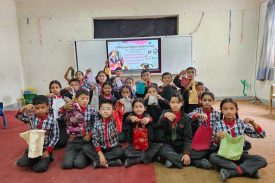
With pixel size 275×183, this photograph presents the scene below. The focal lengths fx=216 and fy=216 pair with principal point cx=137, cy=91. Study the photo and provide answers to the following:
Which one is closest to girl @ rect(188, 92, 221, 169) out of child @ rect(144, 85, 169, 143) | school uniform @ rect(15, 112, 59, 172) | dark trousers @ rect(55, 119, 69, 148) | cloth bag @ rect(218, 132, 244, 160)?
cloth bag @ rect(218, 132, 244, 160)

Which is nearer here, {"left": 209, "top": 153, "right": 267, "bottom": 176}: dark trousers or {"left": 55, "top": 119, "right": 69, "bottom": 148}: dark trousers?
{"left": 209, "top": 153, "right": 267, "bottom": 176}: dark trousers

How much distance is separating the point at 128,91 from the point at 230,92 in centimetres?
380

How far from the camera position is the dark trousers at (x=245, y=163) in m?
1.90

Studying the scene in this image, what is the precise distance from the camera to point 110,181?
1902mm

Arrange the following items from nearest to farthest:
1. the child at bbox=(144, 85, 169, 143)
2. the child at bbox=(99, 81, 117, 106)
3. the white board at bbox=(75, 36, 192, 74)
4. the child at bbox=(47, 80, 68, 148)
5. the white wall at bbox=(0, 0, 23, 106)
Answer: the child at bbox=(47, 80, 68, 148)
the child at bbox=(144, 85, 169, 143)
the child at bbox=(99, 81, 117, 106)
the white wall at bbox=(0, 0, 23, 106)
the white board at bbox=(75, 36, 192, 74)

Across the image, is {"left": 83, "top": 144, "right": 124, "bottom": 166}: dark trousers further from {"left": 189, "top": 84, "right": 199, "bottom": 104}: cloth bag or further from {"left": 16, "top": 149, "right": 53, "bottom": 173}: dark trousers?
{"left": 189, "top": 84, "right": 199, "bottom": 104}: cloth bag

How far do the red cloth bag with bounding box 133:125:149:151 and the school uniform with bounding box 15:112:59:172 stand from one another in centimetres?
83

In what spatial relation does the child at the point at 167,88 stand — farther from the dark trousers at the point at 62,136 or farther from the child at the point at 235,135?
the dark trousers at the point at 62,136

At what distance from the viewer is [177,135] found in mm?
2297

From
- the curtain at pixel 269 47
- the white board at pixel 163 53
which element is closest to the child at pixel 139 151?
the white board at pixel 163 53

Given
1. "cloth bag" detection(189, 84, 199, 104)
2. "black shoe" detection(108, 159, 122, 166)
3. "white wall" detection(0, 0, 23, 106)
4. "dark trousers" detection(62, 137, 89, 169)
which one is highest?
"white wall" detection(0, 0, 23, 106)

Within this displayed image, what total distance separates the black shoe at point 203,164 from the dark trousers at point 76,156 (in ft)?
3.63

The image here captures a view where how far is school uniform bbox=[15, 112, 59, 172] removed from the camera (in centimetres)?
213

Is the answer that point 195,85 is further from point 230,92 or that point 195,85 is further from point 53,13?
point 53,13
